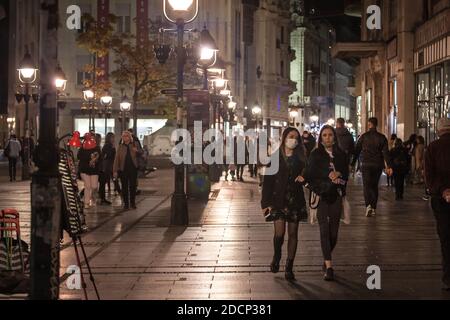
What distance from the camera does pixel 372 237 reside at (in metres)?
14.9

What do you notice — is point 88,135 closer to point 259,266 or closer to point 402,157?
point 402,157

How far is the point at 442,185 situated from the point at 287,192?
6.22 feet

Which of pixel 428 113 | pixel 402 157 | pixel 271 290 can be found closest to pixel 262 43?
pixel 428 113

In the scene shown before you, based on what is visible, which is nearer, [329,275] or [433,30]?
[329,275]

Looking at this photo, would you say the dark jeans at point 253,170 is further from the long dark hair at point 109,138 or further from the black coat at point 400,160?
the long dark hair at point 109,138

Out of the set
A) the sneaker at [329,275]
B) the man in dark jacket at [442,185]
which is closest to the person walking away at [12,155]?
the sneaker at [329,275]

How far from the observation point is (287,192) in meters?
10.9

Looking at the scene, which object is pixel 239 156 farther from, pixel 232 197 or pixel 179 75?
pixel 179 75

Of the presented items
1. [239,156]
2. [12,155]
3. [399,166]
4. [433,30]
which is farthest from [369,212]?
[12,155]

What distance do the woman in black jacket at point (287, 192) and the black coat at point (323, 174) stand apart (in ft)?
0.43

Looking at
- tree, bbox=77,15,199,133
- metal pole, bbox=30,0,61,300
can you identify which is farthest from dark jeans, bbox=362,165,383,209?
tree, bbox=77,15,199,133

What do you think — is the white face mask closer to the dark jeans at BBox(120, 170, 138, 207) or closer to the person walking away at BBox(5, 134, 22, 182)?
the dark jeans at BBox(120, 170, 138, 207)

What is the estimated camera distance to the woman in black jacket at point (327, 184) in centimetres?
1097

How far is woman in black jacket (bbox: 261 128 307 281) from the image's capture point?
1088 cm
